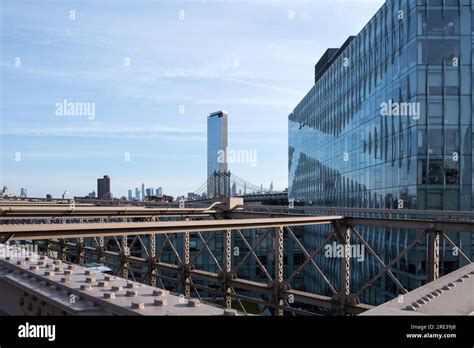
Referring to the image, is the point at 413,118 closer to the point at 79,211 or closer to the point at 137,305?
the point at 79,211

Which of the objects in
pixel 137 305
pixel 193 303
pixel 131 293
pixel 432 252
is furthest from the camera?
pixel 432 252

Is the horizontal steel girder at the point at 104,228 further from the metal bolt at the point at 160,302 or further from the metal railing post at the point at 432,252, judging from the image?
the metal railing post at the point at 432,252

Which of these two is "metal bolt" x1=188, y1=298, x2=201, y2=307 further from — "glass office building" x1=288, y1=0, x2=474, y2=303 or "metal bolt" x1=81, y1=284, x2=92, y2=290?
"glass office building" x1=288, y1=0, x2=474, y2=303

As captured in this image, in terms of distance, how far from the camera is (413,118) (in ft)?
100

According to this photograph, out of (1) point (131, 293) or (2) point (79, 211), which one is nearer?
(1) point (131, 293)

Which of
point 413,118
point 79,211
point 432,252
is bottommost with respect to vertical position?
point 432,252

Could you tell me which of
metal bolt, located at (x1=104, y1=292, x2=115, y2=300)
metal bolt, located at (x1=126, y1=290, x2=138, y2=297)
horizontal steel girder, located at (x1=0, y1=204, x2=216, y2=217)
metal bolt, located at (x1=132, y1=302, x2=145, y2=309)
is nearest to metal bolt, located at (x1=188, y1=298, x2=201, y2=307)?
metal bolt, located at (x1=132, y1=302, x2=145, y2=309)

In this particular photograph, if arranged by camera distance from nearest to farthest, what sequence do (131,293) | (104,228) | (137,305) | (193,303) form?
(137,305) → (193,303) → (131,293) → (104,228)

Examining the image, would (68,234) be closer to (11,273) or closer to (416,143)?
(11,273)

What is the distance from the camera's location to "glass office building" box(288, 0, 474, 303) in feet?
96.4

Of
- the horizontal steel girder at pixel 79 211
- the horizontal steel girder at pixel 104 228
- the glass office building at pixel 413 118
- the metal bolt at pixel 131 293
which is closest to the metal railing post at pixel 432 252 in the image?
the horizontal steel girder at pixel 104 228

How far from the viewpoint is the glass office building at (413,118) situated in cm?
2939

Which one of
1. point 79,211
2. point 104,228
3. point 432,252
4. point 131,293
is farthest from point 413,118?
point 131,293
